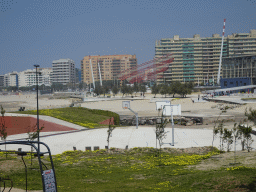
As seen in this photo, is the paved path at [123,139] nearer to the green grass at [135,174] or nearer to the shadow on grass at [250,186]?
the green grass at [135,174]

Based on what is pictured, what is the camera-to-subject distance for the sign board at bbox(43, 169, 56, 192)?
9.31 meters

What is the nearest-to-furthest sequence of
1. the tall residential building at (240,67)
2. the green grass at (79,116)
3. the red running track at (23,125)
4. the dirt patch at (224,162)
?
the dirt patch at (224,162), the red running track at (23,125), the green grass at (79,116), the tall residential building at (240,67)

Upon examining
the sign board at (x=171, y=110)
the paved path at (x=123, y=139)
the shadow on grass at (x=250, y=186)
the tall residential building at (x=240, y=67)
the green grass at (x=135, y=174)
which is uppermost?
the tall residential building at (x=240, y=67)

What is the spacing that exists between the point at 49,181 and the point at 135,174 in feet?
27.2

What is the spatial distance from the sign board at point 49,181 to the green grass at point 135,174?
4121mm

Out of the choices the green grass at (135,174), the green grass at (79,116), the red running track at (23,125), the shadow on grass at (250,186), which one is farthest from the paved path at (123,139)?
the shadow on grass at (250,186)

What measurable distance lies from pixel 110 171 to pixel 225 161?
7285 millimetres

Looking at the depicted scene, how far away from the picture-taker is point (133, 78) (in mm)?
179750

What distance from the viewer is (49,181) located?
30.8 ft

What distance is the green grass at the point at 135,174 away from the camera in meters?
13.2

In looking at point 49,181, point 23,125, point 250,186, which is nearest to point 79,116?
point 23,125

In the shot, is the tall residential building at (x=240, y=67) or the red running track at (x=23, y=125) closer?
the red running track at (x=23, y=125)

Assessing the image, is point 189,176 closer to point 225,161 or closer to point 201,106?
point 225,161

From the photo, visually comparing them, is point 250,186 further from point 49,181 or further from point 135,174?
point 49,181
